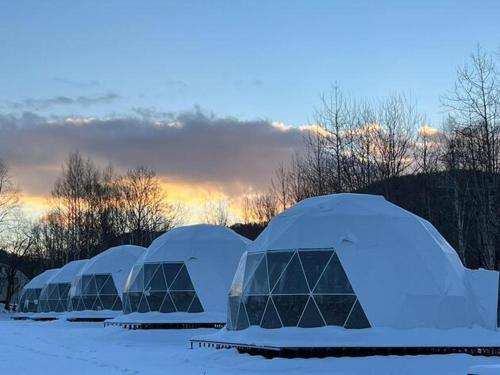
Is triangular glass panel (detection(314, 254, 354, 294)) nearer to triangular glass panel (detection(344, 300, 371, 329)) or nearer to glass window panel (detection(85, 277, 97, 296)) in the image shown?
triangular glass panel (detection(344, 300, 371, 329))

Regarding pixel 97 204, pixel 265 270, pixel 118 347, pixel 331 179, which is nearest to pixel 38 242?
pixel 97 204

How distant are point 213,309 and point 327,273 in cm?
1213

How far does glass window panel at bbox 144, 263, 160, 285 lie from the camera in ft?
101

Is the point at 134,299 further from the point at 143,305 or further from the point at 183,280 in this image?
the point at 183,280

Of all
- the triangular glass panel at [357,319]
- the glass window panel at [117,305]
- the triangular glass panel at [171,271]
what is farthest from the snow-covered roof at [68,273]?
the triangular glass panel at [357,319]

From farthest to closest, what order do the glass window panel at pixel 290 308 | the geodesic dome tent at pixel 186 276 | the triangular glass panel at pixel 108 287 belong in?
the triangular glass panel at pixel 108 287 < the geodesic dome tent at pixel 186 276 < the glass window panel at pixel 290 308

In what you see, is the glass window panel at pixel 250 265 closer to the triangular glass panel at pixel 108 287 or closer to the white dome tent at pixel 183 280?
the white dome tent at pixel 183 280

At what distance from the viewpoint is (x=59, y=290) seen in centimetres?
5131

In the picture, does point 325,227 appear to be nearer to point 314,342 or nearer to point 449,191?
point 314,342

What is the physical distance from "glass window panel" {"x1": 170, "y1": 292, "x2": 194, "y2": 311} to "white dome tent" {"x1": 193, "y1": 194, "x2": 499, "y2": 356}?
9442 millimetres

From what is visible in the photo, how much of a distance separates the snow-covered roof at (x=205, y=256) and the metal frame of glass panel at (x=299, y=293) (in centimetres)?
990

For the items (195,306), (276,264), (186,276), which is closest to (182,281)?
(186,276)

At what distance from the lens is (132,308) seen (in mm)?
31906

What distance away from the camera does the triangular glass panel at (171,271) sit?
3034cm
